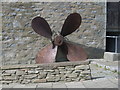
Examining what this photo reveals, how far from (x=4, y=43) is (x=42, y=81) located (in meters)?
3.75

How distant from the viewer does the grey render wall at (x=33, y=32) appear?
22.9ft

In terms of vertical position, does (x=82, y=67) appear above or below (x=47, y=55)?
below

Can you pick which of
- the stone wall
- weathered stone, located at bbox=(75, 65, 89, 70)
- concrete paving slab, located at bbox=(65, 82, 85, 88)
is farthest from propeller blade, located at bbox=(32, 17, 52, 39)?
concrete paving slab, located at bbox=(65, 82, 85, 88)

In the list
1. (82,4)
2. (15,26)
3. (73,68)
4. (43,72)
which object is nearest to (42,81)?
(43,72)

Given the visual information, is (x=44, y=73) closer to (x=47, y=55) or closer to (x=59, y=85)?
(x=59, y=85)

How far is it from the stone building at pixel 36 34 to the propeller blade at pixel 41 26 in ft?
5.96

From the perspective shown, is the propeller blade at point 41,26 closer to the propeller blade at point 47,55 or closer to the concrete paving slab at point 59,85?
the propeller blade at point 47,55

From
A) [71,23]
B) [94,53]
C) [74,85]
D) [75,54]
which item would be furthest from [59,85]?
[94,53]

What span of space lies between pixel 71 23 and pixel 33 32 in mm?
2371

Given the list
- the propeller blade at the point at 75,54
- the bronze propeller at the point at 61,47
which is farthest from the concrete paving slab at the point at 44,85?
the propeller blade at the point at 75,54

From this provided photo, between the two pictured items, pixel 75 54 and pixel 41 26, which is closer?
pixel 75 54

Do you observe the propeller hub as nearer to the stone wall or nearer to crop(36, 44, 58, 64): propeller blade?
crop(36, 44, 58, 64): propeller blade

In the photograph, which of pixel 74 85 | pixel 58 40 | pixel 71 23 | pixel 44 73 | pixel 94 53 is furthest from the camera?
pixel 94 53

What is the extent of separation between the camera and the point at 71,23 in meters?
5.17
